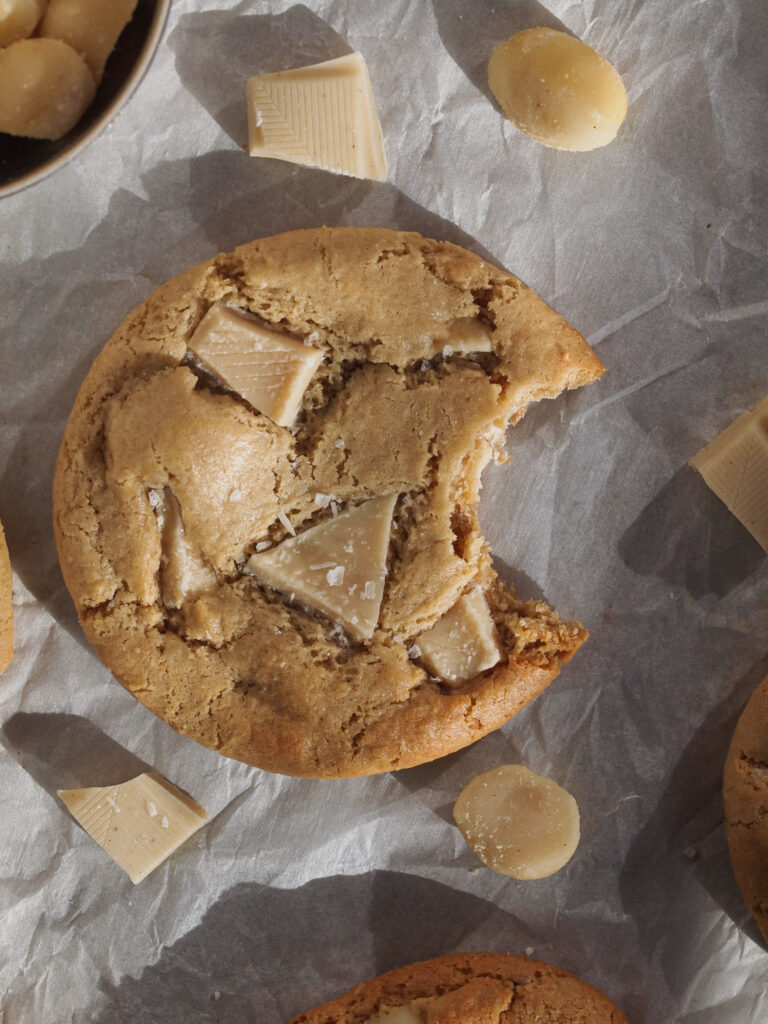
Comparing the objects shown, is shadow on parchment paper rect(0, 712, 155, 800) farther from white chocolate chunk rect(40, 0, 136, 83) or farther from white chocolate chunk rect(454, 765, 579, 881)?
white chocolate chunk rect(40, 0, 136, 83)

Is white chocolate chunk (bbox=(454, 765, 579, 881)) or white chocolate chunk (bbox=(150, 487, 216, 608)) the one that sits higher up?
white chocolate chunk (bbox=(150, 487, 216, 608))

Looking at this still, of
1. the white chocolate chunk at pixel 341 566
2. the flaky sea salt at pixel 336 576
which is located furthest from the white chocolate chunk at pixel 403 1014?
the flaky sea salt at pixel 336 576

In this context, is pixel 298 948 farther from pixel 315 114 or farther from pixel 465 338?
pixel 315 114

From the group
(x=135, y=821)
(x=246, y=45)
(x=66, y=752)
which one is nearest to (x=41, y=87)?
(x=246, y=45)

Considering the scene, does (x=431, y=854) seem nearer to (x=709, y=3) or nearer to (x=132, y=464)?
(x=132, y=464)

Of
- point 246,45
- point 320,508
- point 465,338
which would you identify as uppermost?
point 246,45

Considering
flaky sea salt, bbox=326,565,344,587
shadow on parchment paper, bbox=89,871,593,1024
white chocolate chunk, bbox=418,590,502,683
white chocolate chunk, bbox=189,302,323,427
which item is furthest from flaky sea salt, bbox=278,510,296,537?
shadow on parchment paper, bbox=89,871,593,1024
